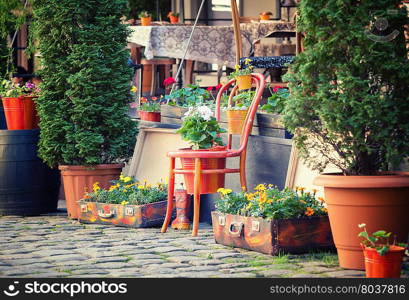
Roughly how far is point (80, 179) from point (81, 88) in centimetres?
79

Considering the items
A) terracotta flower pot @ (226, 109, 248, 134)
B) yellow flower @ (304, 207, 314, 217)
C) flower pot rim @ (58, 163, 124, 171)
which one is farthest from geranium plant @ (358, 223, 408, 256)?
flower pot rim @ (58, 163, 124, 171)

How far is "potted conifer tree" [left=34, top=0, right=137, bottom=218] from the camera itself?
316 inches

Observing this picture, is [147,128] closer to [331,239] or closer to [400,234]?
[331,239]

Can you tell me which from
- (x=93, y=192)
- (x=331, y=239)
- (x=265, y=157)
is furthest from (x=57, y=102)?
(x=331, y=239)

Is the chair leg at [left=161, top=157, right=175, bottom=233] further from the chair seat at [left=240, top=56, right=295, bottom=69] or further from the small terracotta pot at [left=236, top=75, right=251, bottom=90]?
the chair seat at [left=240, top=56, right=295, bottom=69]

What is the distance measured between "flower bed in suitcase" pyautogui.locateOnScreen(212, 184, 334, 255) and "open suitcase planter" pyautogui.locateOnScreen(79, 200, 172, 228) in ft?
4.06

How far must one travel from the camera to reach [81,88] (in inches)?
317

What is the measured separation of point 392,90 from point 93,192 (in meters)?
3.31

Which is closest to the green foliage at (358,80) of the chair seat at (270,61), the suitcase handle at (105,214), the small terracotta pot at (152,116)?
the suitcase handle at (105,214)

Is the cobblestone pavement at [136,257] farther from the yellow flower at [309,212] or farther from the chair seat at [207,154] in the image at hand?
the chair seat at [207,154]

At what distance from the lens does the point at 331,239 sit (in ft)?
19.8

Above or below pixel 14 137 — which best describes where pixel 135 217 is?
below

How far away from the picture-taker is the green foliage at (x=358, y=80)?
5.30 metres

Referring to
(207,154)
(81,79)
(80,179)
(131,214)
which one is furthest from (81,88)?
(207,154)
